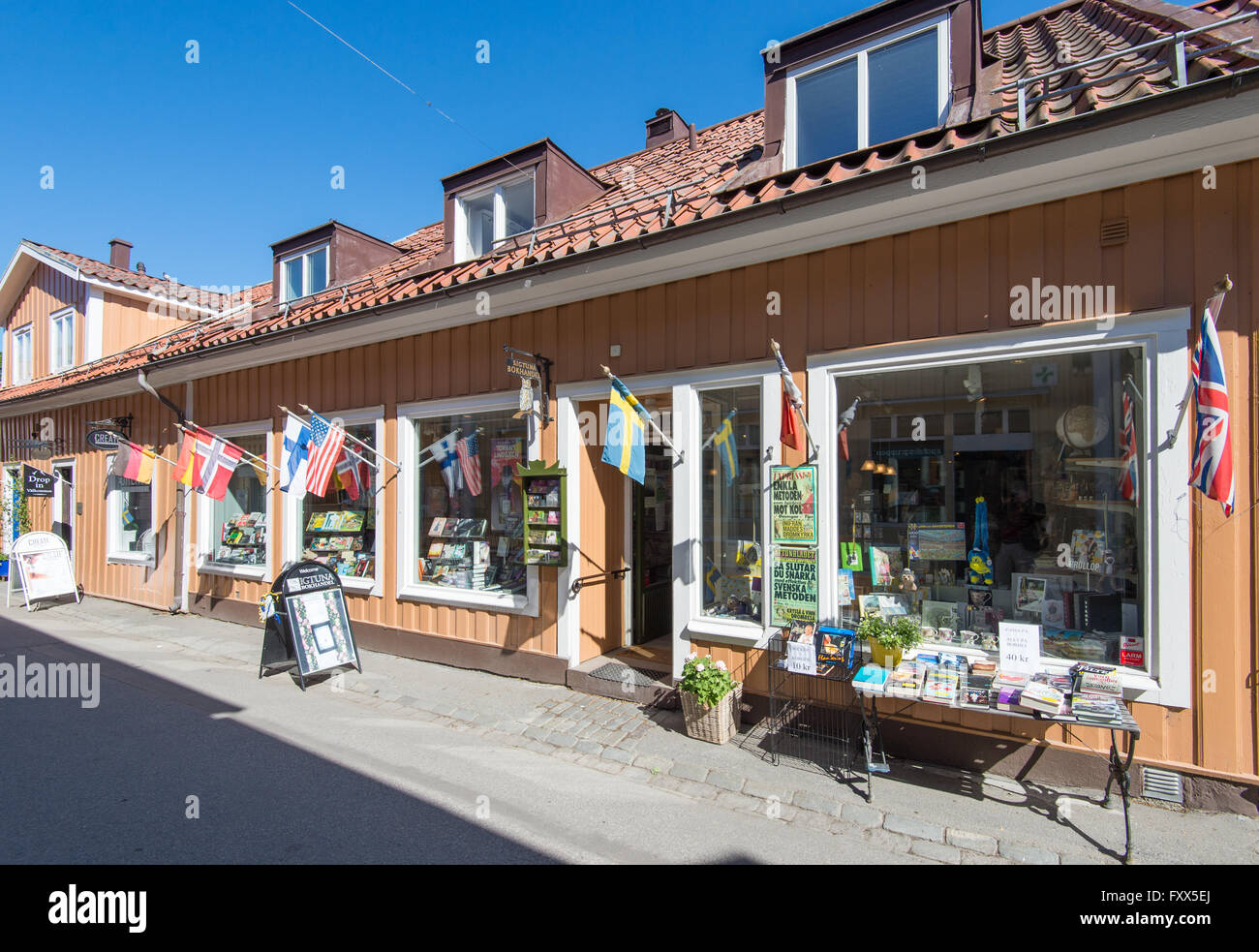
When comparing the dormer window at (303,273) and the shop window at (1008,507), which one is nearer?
the shop window at (1008,507)

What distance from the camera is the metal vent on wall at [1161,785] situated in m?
3.68

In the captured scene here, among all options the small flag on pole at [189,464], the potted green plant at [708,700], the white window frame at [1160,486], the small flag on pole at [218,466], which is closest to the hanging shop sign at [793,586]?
the potted green plant at [708,700]

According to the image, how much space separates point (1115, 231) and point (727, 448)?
3.07 m

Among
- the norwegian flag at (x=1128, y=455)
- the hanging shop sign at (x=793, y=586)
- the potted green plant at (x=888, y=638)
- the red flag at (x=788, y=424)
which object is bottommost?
the potted green plant at (x=888, y=638)

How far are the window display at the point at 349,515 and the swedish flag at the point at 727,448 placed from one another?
466cm

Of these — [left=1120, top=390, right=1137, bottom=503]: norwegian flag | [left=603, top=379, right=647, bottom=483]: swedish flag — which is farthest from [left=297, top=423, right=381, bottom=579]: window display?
[left=1120, top=390, right=1137, bottom=503]: norwegian flag

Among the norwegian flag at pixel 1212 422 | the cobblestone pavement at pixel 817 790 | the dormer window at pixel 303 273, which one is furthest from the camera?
the dormer window at pixel 303 273

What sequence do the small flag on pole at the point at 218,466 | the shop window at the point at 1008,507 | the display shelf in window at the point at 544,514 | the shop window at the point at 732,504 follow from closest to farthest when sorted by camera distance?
the shop window at the point at 1008,507 → the shop window at the point at 732,504 → the display shelf in window at the point at 544,514 → the small flag on pole at the point at 218,466

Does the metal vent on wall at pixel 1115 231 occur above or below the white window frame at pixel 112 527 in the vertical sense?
above

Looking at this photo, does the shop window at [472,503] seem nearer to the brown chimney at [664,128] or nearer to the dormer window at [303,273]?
the dormer window at [303,273]

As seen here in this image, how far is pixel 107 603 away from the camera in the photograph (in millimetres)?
11312

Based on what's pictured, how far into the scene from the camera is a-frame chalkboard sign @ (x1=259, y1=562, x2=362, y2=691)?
21.4 feet

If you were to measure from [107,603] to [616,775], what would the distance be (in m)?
12.0

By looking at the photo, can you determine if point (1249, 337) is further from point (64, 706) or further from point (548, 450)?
point (64, 706)
